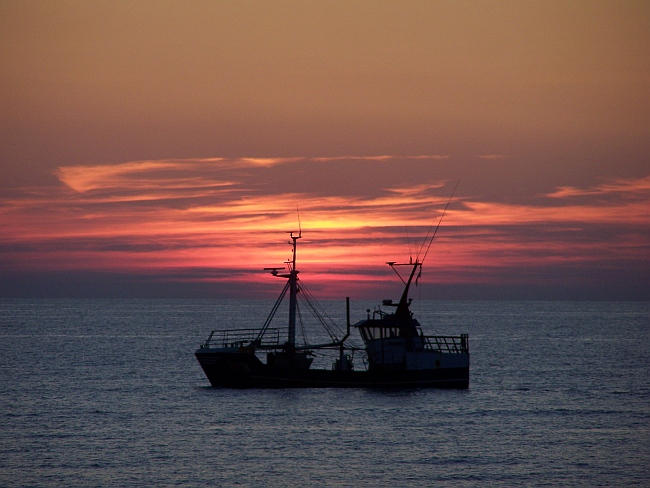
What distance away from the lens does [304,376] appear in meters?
64.1

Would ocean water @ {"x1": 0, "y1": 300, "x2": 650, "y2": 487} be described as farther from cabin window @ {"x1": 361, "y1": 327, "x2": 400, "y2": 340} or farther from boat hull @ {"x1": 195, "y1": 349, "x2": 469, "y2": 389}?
cabin window @ {"x1": 361, "y1": 327, "x2": 400, "y2": 340}

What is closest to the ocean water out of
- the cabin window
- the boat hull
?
the boat hull

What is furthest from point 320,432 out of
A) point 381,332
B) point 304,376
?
point 381,332

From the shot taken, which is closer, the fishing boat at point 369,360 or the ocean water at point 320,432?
the ocean water at point 320,432

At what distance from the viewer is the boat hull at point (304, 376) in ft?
211

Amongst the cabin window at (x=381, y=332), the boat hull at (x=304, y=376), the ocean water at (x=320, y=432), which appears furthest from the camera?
the cabin window at (x=381, y=332)

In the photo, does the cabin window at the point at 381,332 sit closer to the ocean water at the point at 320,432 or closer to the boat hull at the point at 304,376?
the boat hull at the point at 304,376

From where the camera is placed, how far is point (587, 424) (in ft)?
186

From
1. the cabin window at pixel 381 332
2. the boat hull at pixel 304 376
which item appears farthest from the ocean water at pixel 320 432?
the cabin window at pixel 381 332

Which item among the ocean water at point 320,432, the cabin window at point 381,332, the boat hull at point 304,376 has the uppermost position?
the cabin window at point 381,332

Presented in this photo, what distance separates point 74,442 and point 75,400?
18.4 m

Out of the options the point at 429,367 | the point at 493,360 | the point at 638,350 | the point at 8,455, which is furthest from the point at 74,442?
the point at 638,350

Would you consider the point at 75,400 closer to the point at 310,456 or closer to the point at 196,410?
the point at 196,410

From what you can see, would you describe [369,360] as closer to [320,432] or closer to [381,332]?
[381,332]
